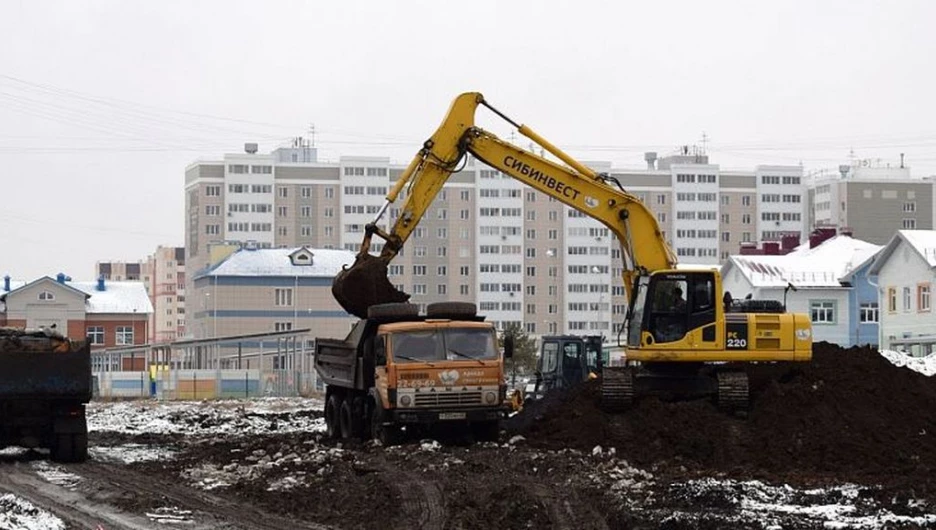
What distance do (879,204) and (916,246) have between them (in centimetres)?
9819

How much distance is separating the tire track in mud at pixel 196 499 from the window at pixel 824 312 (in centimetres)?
5967

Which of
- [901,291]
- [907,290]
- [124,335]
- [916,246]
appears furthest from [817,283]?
[124,335]

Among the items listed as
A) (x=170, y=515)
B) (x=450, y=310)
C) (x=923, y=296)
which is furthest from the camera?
(x=923, y=296)

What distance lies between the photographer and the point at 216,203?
16675 cm

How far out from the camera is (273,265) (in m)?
117

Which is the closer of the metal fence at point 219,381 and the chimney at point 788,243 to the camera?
the metal fence at point 219,381

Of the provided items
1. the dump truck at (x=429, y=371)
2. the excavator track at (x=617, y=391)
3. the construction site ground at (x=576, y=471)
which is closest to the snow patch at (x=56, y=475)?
the construction site ground at (x=576, y=471)

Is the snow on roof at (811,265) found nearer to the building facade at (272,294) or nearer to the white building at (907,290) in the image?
the white building at (907,290)

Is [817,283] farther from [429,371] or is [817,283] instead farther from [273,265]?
[429,371]

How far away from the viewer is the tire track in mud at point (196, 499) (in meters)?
17.2

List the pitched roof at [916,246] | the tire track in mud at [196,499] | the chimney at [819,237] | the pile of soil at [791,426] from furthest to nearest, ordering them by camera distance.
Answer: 1. the chimney at [819,237]
2. the pitched roof at [916,246]
3. the pile of soil at [791,426]
4. the tire track in mud at [196,499]

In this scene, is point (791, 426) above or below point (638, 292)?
below

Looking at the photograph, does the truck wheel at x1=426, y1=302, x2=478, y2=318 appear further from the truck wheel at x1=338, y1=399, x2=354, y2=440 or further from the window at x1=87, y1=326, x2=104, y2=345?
the window at x1=87, y1=326, x2=104, y2=345

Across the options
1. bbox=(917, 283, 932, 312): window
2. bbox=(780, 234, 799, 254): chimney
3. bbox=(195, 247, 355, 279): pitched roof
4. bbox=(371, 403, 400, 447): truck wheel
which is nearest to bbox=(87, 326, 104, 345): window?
bbox=(195, 247, 355, 279): pitched roof
